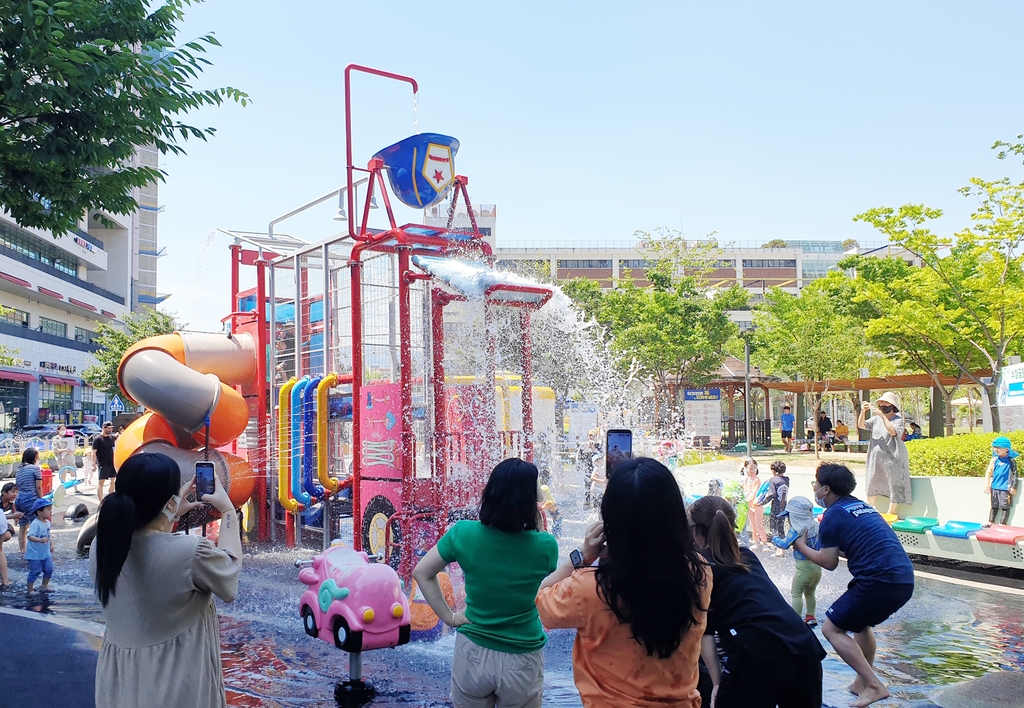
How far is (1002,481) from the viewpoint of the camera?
1132cm

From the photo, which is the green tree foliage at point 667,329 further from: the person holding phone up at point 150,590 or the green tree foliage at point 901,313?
the person holding phone up at point 150,590

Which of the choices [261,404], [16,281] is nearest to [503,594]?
[261,404]

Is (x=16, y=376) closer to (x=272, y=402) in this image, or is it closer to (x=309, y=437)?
(x=272, y=402)

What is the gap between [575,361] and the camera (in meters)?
14.1

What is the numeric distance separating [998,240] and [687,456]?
394 inches

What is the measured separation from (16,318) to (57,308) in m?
7.08

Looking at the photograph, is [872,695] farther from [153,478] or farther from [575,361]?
[575,361]

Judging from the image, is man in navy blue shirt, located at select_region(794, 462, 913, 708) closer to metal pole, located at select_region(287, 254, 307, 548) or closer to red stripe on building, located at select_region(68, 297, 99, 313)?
metal pole, located at select_region(287, 254, 307, 548)

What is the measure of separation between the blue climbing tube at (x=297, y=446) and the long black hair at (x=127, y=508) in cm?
666

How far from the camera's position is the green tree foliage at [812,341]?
33969 millimetres

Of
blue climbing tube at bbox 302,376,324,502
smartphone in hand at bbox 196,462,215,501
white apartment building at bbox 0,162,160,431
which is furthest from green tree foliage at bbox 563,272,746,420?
smartphone in hand at bbox 196,462,215,501

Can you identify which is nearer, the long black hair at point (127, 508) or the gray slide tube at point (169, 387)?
the long black hair at point (127, 508)

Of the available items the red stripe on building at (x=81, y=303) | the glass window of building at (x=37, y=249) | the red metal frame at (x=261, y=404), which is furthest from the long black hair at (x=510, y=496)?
the red stripe on building at (x=81, y=303)

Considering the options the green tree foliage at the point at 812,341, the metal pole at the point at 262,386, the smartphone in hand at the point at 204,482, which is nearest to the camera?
the smartphone in hand at the point at 204,482
